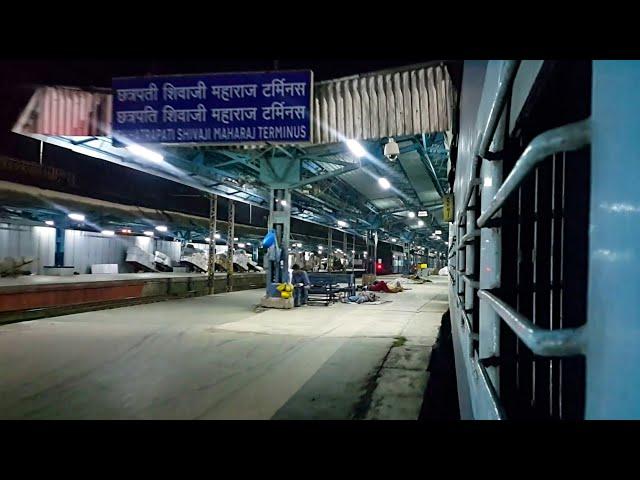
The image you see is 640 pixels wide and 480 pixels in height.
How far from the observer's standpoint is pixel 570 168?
1.22m

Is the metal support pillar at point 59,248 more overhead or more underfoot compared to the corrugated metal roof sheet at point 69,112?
more underfoot

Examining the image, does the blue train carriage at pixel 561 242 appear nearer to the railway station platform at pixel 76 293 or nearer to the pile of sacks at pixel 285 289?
the pile of sacks at pixel 285 289

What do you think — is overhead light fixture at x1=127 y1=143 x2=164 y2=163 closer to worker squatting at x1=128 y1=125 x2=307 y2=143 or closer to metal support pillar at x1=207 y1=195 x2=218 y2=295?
worker squatting at x1=128 y1=125 x2=307 y2=143

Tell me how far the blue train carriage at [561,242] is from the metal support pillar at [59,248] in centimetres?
1842

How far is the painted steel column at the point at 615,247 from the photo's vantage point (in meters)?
0.50

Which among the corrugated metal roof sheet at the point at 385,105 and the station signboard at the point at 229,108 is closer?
the station signboard at the point at 229,108

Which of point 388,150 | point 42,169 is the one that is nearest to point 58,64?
point 42,169

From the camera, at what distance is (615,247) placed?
0.54m

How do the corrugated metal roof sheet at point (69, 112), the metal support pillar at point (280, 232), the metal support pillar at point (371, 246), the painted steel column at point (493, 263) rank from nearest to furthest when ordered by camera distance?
the painted steel column at point (493, 263), the corrugated metal roof sheet at point (69, 112), the metal support pillar at point (280, 232), the metal support pillar at point (371, 246)

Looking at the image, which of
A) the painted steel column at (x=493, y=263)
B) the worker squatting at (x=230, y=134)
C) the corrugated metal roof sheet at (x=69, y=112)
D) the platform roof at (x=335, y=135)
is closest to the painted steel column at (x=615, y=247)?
the painted steel column at (x=493, y=263)

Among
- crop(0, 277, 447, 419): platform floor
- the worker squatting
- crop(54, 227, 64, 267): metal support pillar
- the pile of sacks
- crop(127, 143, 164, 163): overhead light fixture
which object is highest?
crop(127, 143, 164, 163): overhead light fixture

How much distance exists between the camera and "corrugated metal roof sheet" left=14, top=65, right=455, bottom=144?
6613mm

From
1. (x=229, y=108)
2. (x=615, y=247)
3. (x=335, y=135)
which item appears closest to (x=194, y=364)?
(x=229, y=108)

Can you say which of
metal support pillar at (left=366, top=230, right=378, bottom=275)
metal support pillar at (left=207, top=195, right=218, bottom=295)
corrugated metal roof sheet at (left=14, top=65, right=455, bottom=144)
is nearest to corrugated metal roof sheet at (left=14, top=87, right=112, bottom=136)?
corrugated metal roof sheet at (left=14, top=65, right=455, bottom=144)
